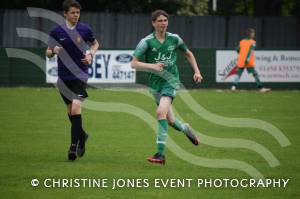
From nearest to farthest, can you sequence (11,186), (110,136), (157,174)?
(11,186) → (157,174) → (110,136)

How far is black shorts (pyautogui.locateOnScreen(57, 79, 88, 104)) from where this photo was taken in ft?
37.9

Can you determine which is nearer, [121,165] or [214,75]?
[121,165]

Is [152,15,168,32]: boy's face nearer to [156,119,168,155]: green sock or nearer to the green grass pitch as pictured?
Answer: [156,119,168,155]: green sock

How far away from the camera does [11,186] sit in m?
9.20

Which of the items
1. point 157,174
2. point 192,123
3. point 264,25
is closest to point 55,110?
point 192,123

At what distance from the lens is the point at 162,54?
1123 centimetres

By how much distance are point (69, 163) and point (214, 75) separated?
1677cm

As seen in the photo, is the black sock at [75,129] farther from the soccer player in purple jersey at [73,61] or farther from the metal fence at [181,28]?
the metal fence at [181,28]

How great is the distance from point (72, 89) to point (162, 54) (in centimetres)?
141

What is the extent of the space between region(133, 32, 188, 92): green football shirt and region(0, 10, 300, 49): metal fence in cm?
1929

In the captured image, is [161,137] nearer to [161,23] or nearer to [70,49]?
[161,23]

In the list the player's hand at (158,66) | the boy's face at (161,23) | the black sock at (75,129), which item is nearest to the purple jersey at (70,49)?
the black sock at (75,129)

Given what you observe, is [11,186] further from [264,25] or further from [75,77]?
[264,25]

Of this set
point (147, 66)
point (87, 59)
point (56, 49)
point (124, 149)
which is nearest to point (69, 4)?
point (56, 49)
